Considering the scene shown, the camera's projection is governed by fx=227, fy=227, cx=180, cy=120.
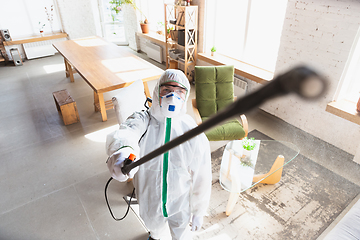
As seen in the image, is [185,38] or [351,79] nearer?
[351,79]

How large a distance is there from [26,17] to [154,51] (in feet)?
12.9

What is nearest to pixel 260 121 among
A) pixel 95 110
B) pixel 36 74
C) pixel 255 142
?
pixel 255 142

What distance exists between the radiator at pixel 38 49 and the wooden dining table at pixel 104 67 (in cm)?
225

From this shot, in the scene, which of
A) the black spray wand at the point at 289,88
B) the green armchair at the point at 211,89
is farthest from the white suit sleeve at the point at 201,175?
the green armchair at the point at 211,89

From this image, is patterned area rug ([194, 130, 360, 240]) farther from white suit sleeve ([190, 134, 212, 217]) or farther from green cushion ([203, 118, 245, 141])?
white suit sleeve ([190, 134, 212, 217])

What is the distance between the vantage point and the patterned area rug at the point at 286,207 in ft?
7.06

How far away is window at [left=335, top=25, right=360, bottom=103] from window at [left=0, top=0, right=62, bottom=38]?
7.72m

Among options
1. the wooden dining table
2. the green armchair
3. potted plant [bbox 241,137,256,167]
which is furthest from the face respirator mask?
the wooden dining table

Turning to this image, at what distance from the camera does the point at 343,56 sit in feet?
8.97

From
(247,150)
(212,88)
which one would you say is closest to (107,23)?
(212,88)

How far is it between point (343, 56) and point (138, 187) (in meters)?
2.83

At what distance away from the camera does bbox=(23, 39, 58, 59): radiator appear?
6656 millimetres

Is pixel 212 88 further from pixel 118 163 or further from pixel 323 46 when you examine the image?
pixel 118 163

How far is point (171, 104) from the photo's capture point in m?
1.33
